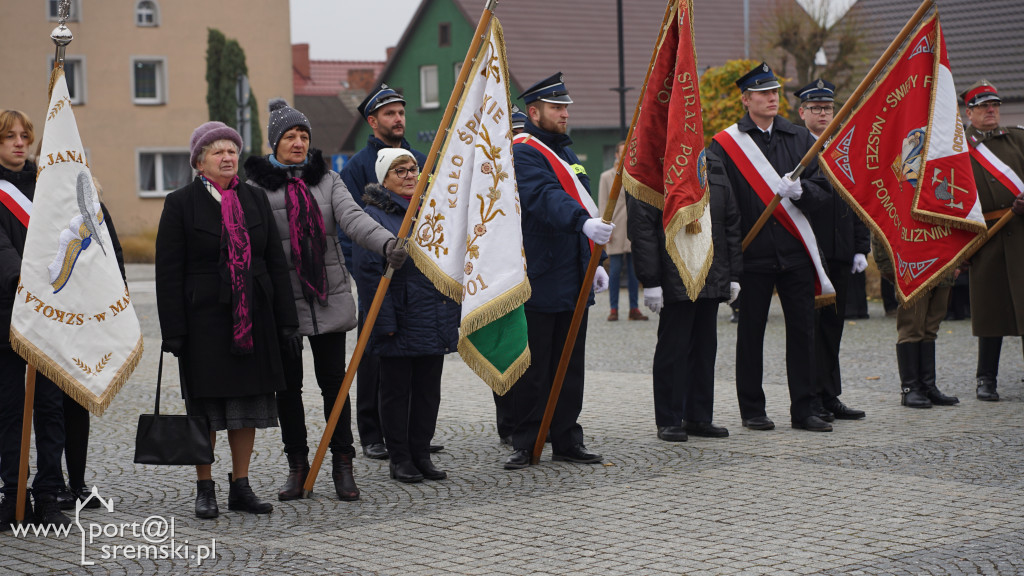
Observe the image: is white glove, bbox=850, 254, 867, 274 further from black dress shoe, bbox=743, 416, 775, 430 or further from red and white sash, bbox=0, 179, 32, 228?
red and white sash, bbox=0, 179, 32, 228

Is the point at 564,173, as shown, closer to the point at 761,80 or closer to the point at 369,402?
the point at 761,80

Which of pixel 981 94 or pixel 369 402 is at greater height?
pixel 981 94

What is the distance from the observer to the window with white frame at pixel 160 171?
1703 inches

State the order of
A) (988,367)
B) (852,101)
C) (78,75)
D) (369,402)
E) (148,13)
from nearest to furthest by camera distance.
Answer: (852,101), (369,402), (988,367), (78,75), (148,13)

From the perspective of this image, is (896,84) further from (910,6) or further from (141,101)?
(141,101)

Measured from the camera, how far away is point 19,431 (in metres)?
6.39

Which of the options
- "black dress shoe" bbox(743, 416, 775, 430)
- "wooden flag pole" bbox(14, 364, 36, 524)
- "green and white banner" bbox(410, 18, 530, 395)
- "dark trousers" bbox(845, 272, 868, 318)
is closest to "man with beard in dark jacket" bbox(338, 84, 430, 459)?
"green and white banner" bbox(410, 18, 530, 395)

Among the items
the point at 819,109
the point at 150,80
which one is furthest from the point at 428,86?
the point at 819,109

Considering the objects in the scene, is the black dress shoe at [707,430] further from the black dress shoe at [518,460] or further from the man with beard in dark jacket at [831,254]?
the black dress shoe at [518,460]

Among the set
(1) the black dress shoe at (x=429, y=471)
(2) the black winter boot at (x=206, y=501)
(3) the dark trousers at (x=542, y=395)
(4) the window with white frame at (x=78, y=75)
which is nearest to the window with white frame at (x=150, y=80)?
(4) the window with white frame at (x=78, y=75)

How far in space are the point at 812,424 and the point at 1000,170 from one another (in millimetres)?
2672

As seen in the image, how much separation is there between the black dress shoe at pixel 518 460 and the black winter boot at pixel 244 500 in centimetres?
153

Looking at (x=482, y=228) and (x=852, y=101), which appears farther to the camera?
(x=852, y=101)

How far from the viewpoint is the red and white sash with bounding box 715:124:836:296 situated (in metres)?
8.44
